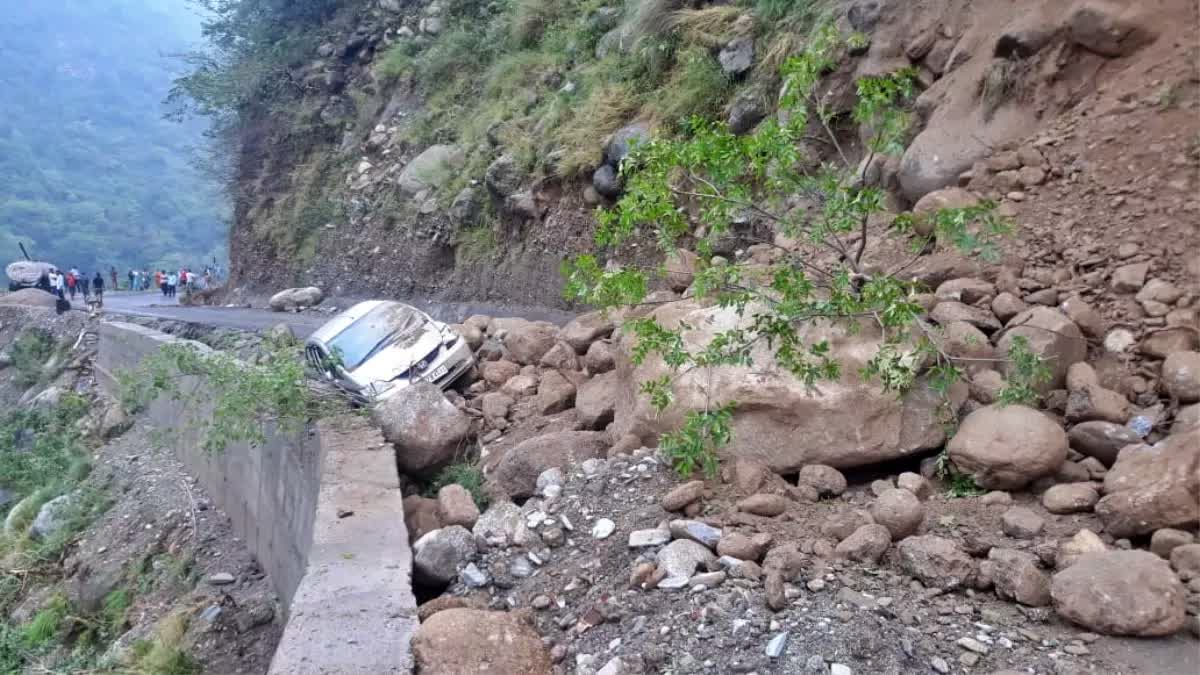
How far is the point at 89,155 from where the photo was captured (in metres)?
95.3

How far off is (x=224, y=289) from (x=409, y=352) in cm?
2280

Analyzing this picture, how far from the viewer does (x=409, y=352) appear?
9562 millimetres

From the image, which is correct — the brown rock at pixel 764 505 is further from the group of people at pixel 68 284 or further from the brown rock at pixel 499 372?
the group of people at pixel 68 284

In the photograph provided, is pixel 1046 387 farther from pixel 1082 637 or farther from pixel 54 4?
pixel 54 4

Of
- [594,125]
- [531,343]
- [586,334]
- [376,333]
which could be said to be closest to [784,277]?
[586,334]

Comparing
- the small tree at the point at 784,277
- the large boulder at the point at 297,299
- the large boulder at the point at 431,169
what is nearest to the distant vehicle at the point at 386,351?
the small tree at the point at 784,277

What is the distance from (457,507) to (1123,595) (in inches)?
149

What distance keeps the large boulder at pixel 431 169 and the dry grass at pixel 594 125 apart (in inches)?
196

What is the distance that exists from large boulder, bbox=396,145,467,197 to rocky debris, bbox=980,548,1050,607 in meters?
15.7

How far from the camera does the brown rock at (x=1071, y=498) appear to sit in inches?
161

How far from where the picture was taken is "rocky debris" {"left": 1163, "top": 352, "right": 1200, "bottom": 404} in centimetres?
448

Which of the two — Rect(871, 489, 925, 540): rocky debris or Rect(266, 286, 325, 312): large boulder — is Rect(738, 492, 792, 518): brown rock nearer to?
Rect(871, 489, 925, 540): rocky debris

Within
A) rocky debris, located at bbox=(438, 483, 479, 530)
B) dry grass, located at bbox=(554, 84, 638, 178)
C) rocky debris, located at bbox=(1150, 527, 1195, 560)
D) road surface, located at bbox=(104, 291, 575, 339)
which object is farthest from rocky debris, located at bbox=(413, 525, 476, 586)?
dry grass, located at bbox=(554, 84, 638, 178)

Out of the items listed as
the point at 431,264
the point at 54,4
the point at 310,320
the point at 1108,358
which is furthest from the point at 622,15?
the point at 54,4
